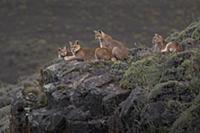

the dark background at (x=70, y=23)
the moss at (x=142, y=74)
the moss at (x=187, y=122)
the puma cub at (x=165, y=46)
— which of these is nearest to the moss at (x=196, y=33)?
the puma cub at (x=165, y=46)

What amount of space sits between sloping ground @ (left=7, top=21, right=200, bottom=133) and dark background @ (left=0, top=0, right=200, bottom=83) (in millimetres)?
17366

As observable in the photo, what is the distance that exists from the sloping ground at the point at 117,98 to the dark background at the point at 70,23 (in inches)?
684

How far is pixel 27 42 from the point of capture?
1252 inches

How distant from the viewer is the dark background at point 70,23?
3116 centimetres

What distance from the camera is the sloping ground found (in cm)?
934

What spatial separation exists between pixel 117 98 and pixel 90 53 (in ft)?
7.82

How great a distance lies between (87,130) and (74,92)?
2.97 feet

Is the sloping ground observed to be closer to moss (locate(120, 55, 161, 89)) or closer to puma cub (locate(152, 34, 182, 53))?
moss (locate(120, 55, 161, 89))

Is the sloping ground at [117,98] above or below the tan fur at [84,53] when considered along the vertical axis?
below

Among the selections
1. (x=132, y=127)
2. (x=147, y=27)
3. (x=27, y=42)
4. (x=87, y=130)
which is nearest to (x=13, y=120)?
(x=87, y=130)

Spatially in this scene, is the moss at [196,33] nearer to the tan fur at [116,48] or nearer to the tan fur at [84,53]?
the tan fur at [116,48]

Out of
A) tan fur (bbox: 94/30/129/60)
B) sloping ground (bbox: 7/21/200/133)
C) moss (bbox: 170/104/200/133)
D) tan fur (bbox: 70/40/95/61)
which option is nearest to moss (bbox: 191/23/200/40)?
sloping ground (bbox: 7/21/200/133)

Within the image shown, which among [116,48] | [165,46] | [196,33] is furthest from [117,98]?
[196,33]

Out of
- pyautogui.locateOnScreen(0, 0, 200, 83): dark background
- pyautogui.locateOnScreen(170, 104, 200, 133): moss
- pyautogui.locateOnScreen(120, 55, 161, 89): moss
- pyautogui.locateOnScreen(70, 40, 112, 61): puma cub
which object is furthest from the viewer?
pyautogui.locateOnScreen(0, 0, 200, 83): dark background
